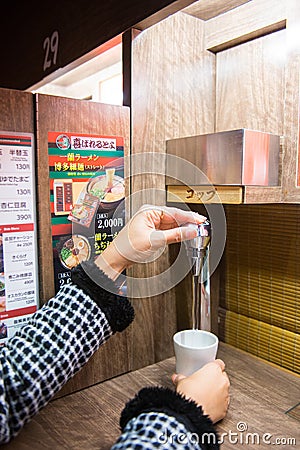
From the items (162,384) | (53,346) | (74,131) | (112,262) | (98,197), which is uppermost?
(74,131)

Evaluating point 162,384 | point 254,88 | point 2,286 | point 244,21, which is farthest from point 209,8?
point 162,384

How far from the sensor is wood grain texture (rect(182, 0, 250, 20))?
98 centimetres

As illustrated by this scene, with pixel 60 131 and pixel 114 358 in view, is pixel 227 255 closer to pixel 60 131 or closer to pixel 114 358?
pixel 114 358

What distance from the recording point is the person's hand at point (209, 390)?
701 millimetres

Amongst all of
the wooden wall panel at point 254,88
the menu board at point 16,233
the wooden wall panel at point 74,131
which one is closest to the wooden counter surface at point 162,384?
the wooden wall panel at point 74,131

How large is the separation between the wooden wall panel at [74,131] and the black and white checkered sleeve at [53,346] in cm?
19

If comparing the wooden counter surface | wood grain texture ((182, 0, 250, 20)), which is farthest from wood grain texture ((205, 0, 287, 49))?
the wooden counter surface

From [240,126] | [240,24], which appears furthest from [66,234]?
[240,24]

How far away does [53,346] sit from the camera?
2.12 ft

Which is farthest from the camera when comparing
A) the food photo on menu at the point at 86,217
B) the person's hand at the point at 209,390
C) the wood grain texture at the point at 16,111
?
the food photo on menu at the point at 86,217

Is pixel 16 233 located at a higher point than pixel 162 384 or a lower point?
higher

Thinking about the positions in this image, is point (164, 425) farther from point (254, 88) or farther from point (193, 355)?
point (254, 88)

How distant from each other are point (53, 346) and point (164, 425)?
0.21 metres

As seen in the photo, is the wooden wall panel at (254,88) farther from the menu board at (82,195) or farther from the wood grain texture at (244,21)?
the menu board at (82,195)
